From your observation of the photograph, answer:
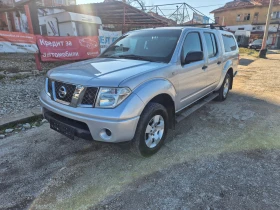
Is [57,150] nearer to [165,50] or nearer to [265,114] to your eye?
[165,50]

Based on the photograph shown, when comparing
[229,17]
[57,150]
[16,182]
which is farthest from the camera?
[229,17]

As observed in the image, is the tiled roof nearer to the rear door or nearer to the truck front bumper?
the rear door

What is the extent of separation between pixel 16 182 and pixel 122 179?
4.27ft

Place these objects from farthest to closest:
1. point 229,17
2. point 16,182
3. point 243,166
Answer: point 229,17 → point 243,166 → point 16,182

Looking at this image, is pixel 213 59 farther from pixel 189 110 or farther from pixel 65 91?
pixel 65 91

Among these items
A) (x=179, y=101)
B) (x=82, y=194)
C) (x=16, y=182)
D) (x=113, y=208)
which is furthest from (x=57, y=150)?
(x=179, y=101)

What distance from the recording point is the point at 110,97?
2381 mm

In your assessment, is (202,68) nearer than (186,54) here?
No

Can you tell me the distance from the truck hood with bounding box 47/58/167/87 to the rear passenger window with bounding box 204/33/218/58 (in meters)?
1.73

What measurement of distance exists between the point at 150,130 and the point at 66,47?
7438mm

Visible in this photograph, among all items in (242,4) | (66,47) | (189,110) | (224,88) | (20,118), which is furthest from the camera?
(242,4)

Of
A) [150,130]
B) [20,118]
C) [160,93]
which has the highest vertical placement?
[160,93]

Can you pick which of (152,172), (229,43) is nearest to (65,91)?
(152,172)

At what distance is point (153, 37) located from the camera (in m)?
3.66
